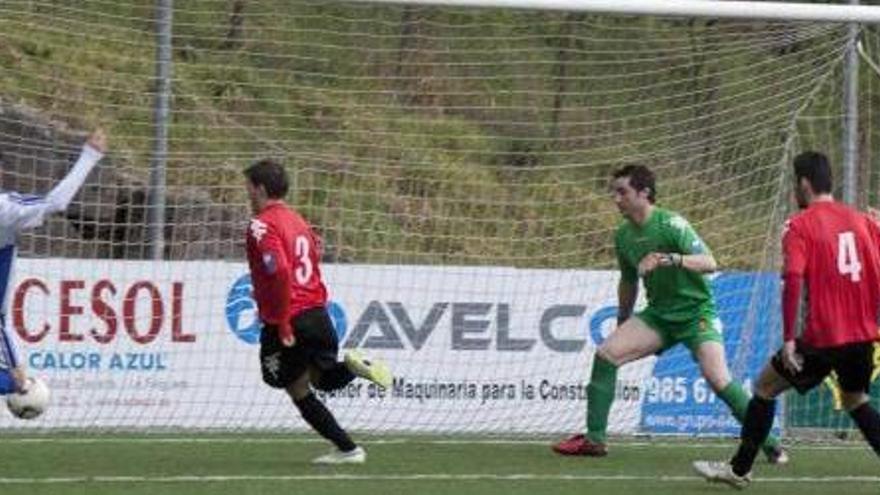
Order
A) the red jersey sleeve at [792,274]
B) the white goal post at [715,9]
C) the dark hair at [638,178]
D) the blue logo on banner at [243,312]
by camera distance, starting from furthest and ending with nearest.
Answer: the blue logo on banner at [243,312], the white goal post at [715,9], the dark hair at [638,178], the red jersey sleeve at [792,274]

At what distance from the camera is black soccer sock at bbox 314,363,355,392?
12203mm

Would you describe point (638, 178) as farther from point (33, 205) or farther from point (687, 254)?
point (33, 205)

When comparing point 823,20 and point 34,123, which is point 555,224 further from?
point 34,123

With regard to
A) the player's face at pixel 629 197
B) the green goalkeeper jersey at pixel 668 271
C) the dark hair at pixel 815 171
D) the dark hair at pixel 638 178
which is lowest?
the green goalkeeper jersey at pixel 668 271

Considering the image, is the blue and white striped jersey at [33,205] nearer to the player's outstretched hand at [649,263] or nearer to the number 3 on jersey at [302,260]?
the number 3 on jersey at [302,260]

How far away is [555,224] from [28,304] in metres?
4.45

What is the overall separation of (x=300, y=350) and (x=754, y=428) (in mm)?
Answer: 2607

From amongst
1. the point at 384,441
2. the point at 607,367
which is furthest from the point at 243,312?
the point at 607,367

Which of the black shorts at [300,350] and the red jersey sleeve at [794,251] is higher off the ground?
the red jersey sleeve at [794,251]

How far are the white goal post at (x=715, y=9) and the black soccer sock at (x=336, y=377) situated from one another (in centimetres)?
356

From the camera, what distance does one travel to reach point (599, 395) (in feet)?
43.9

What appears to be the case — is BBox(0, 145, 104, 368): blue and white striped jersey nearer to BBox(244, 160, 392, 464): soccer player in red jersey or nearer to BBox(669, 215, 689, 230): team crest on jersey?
BBox(244, 160, 392, 464): soccer player in red jersey

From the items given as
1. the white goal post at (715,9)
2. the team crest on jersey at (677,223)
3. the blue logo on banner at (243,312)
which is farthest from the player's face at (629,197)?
the blue logo on banner at (243,312)

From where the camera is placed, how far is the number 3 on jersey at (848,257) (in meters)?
11.1
